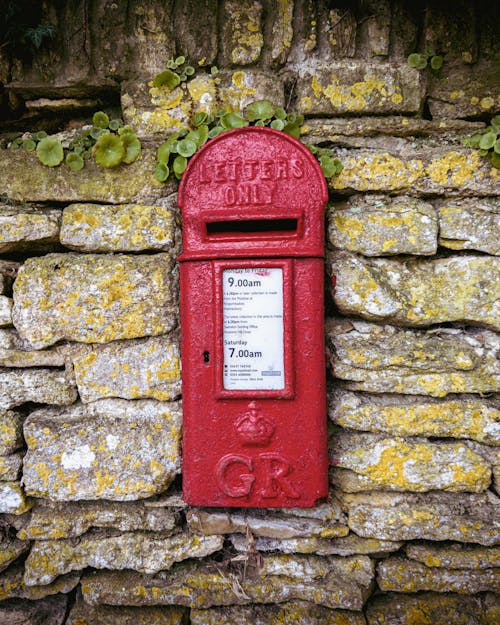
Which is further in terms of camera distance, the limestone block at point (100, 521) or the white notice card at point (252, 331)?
the limestone block at point (100, 521)

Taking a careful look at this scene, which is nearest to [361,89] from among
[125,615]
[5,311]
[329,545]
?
[5,311]

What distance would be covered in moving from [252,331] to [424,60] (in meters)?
1.13

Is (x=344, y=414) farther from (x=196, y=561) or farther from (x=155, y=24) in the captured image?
(x=155, y=24)

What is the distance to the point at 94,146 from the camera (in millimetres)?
1527

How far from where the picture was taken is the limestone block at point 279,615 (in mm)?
1482

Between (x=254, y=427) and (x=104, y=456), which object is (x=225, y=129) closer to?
(x=254, y=427)

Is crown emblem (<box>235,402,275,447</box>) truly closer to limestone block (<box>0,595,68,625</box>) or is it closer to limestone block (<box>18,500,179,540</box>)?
limestone block (<box>18,500,179,540</box>)

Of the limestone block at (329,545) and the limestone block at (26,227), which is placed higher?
the limestone block at (26,227)

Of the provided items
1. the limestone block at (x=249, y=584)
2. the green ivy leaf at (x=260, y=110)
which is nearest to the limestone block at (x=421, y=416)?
the limestone block at (x=249, y=584)

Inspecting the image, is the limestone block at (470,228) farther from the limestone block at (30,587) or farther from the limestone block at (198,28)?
the limestone block at (30,587)

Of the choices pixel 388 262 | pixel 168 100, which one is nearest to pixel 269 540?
pixel 388 262

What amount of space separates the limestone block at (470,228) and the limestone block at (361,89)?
0.41 metres

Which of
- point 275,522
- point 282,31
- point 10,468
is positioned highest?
point 282,31

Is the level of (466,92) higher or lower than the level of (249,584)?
higher
